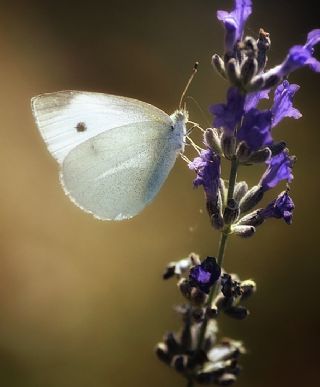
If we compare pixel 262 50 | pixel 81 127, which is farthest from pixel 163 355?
pixel 262 50

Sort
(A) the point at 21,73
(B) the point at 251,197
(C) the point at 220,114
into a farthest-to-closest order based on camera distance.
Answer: (A) the point at 21,73 < (B) the point at 251,197 < (C) the point at 220,114

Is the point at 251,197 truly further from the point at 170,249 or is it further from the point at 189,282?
the point at 170,249

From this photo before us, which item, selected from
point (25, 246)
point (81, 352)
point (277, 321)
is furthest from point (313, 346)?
point (25, 246)

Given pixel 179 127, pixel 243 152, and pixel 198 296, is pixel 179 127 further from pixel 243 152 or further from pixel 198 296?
pixel 198 296

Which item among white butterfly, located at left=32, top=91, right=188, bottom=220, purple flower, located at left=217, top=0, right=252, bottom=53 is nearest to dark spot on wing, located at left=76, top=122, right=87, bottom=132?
white butterfly, located at left=32, top=91, right=188, bottom=220

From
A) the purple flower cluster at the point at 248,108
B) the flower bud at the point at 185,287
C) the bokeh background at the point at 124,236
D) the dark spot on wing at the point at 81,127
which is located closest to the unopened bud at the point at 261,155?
the purple flower cluster at the point at 248,108

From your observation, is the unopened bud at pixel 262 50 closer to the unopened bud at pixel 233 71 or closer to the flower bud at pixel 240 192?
the unopened bud at pixel 233 71
